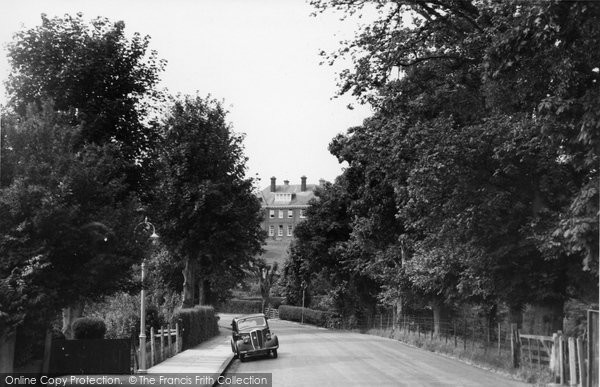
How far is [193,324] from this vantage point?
35000mm

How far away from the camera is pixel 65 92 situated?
19828mm

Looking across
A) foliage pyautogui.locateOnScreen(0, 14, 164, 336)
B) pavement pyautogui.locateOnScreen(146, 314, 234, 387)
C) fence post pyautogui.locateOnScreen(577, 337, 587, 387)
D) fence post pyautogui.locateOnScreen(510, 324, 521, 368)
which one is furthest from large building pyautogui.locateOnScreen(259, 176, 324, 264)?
fence post pyautogui.locateOnScreen(577, 337, 587, 387)

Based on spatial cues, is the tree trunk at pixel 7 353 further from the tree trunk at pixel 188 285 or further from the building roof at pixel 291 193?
the building roof at pixel 291 193

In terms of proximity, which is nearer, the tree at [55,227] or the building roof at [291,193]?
the tree at [55,227]

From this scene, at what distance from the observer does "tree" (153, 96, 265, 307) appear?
41.4 metres

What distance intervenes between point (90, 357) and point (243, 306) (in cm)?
8266

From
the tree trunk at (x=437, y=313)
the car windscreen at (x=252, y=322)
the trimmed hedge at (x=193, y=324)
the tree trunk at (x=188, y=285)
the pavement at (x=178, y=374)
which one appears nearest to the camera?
the pavement at (x=178, y=374)

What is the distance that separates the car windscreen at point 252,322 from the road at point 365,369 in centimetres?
136

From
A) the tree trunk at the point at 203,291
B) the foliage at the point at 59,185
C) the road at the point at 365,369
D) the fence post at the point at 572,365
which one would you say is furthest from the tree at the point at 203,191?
the fence post at the point at 572,365

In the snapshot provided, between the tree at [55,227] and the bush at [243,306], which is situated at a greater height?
the tree at [55,227]

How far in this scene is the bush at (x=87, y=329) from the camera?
24.3 m

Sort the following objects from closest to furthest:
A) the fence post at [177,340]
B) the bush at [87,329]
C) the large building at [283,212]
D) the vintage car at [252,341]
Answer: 1. the bush at [87,329]
2. the vintage car at [252,341]
3. the fence post at [177,340]
4. the large building at [283,212]

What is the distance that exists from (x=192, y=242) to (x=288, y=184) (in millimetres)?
104606

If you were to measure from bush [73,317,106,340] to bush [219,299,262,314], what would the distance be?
72.7 metres
